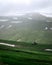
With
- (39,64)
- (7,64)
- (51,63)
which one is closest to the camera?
(7,64)

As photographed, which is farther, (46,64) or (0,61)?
(46,64)

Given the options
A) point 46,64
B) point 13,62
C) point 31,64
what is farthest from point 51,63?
point 13,62

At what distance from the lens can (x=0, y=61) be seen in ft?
183

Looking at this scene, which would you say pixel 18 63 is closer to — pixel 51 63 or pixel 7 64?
pixel 7 64

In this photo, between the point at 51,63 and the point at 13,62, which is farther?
the point at 51,63

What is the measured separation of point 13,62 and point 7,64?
3.50 meters

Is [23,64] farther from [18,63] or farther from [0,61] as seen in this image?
[0,61]

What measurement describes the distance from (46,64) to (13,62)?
9.15 meters

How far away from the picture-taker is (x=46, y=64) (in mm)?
59781

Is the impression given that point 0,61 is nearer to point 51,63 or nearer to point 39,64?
point 39,64

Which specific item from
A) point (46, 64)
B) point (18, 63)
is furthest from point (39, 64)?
point (18, 63)

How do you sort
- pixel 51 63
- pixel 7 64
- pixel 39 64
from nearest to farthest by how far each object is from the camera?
1. pixel 7 64
2. pixel 39 64
3. pixel 51 63

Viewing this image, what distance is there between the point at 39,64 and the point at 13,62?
23.1ft

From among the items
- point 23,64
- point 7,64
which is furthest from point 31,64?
point 7,64
